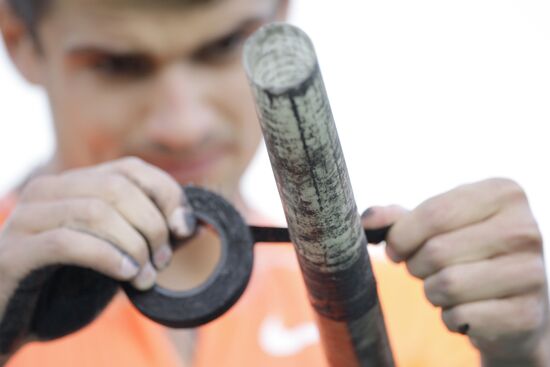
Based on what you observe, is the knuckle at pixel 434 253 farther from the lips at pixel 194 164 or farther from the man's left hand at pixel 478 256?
the lips at pixel 194 164

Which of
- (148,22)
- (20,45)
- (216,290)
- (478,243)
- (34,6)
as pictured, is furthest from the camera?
(20,45)

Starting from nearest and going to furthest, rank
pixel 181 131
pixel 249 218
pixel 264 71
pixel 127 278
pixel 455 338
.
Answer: pixel 264 71 → pixel 127 278 → pixel 181 131 → pixel 455 338 → pixel 249 218

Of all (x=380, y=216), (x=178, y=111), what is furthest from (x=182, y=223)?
(x=178, y=111)

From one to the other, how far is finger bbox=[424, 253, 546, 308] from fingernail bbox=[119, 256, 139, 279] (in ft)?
1.10

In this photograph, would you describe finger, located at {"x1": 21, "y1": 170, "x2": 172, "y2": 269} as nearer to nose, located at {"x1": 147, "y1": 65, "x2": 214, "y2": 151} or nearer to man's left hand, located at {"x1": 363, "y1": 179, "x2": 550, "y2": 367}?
man's left hand, located at {"x1": 363, "y1": 179, "x2": 550, "y2": 367}

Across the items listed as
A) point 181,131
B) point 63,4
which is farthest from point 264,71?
point 63,4

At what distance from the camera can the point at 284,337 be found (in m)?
1.71

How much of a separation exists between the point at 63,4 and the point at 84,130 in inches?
9.2

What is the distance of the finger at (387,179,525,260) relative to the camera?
94 cm

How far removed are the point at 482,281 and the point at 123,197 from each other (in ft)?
1.36

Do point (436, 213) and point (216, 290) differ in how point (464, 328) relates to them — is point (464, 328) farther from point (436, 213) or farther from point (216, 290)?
point (216, 290)

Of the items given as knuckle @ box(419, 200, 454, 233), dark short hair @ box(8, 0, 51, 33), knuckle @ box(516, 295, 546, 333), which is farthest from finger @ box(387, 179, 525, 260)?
dark short hair @ box(8, 0, 51, 33)

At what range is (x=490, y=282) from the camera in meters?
0.98

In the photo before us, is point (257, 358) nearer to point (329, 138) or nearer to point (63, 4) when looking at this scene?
point (63, 4)
